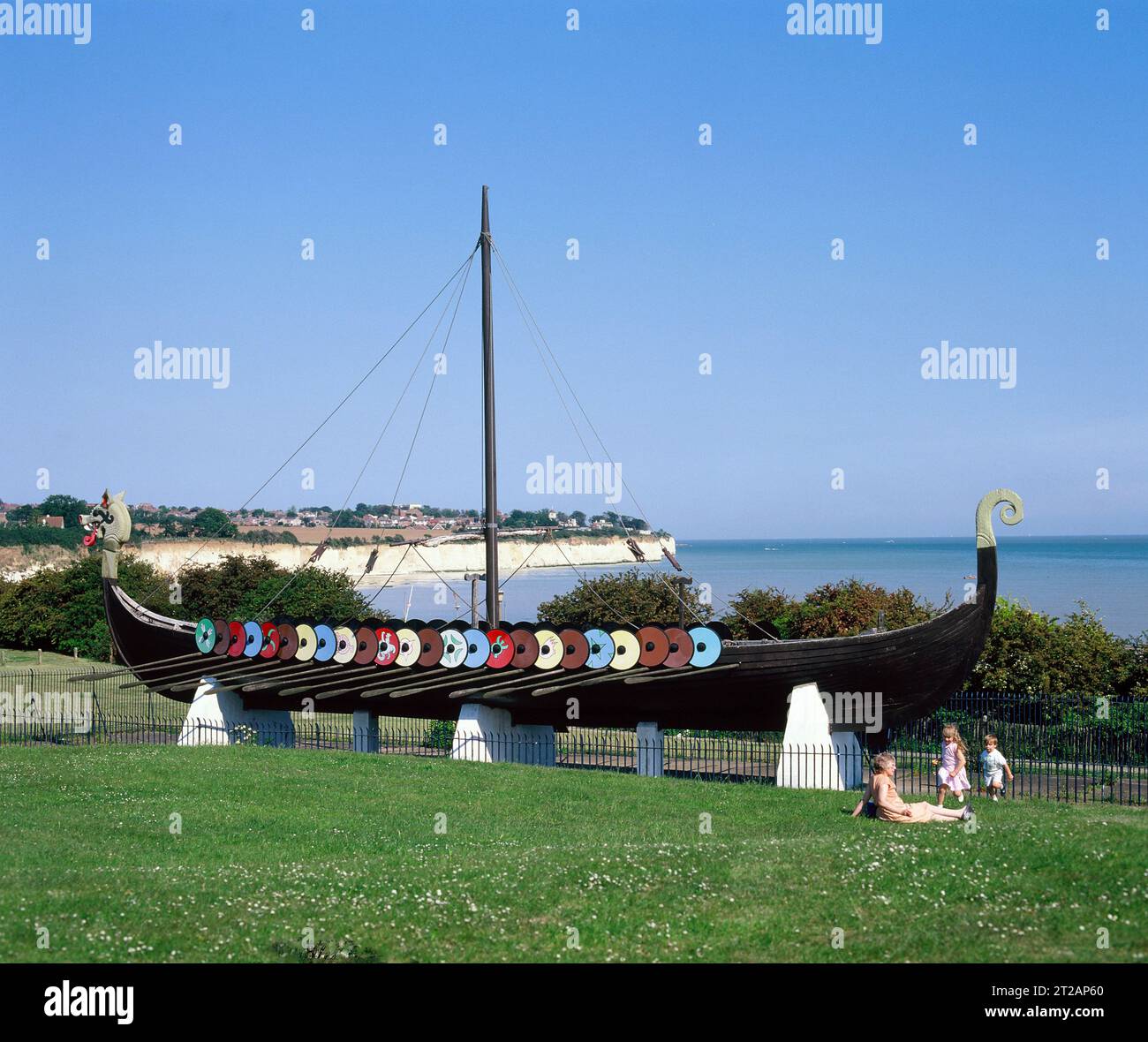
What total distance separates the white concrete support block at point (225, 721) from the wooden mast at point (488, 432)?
5.87 m

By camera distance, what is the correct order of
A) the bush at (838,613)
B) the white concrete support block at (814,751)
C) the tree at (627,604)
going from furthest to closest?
the tree at (627,604) → the bush at (838,613) → the white concrete support block at (814,751)

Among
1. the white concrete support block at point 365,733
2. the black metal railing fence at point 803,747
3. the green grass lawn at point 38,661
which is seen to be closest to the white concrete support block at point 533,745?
the black metal railing fence at point 803,747

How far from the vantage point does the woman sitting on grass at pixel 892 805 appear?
16234 mm

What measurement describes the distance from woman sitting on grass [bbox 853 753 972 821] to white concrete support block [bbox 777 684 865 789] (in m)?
4.45

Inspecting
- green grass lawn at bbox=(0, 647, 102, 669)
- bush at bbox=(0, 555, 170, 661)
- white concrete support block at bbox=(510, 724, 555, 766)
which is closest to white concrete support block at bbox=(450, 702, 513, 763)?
white concrete support block at bbox=(510, 724, 555, 766)

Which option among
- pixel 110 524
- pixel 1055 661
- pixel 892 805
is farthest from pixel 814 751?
pixel 110 524

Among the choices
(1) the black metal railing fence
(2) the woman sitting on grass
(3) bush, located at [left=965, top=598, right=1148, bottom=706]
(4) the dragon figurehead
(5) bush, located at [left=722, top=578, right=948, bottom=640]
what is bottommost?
(1) the black metal railing fence

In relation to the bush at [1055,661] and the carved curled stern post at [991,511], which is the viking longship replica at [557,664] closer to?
the carved curled stern post at [991,511]

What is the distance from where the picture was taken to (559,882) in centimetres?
1244

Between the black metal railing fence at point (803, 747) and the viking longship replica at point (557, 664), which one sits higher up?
the viking longship replica at point (557, 664)

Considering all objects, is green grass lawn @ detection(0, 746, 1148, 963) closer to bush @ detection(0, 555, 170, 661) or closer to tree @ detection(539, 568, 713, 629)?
tree @ detection(539, 568, 713, 629)

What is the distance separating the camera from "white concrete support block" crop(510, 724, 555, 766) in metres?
25.5

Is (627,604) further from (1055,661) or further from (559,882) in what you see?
(559,882)

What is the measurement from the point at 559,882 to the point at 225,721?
1753cm
